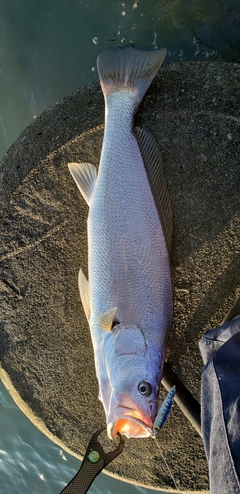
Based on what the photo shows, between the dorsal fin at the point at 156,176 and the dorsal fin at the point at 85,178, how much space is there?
34 cm

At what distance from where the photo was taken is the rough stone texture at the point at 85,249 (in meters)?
2.55

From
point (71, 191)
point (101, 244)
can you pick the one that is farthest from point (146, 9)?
point (101, 244)

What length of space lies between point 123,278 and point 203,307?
0.73 meters

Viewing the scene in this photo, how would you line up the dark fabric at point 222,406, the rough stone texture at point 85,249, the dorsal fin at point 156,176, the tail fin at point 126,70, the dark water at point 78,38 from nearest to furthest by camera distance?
the dark fabric at point 222,406
the dorsal fin at point 156,176
the tail fin at point 126,70
the rough stone texture at point 85,249
the dark water at point 78,38

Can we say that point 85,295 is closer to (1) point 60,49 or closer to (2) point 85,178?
(2) point 85,178

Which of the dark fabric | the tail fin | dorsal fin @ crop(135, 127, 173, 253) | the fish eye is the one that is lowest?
the dark fabric

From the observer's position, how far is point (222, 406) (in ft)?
5.96

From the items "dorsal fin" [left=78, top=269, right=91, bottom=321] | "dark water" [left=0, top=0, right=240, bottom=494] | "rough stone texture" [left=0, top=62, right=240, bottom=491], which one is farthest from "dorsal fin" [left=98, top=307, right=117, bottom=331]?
"dark water" [left=0, top=0, right=240, bottom=494]

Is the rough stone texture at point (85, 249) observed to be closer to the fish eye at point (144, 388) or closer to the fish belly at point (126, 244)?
the fish belly at point (126, 244)

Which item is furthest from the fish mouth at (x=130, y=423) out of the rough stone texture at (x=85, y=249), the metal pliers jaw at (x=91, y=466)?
the rough stone texture at (x=85, y=249)

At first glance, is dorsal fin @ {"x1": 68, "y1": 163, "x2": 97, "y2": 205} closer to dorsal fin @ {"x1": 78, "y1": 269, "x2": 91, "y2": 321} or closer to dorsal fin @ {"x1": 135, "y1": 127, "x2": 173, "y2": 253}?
dorsal fin @ {"x1": 135, "y1": 127, "x2": 173, "y2": 253}

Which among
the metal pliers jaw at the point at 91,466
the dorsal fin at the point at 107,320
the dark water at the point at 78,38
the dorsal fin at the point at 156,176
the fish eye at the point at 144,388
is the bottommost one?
the metal pliers jaw at the point at 91,466

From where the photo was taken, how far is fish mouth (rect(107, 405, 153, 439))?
184 centimetres

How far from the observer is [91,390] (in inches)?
108
